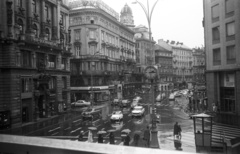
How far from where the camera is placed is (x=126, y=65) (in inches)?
236

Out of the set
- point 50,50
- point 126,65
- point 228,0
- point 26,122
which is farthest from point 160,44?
point 26,122

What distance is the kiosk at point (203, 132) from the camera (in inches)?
160

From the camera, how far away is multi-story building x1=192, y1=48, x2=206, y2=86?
449 cm

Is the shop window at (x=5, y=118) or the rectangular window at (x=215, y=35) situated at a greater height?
the rectangular window at (x=215, y=35)

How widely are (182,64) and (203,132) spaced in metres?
1.78

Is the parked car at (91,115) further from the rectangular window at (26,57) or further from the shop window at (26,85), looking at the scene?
the rectangular window at (26,57)

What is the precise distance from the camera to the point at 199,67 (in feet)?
15.1

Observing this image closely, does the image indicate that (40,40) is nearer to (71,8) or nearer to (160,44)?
(71,8)

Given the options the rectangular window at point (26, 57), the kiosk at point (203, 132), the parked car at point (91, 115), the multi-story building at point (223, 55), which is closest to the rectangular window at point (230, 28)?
→ the multi-story building at point (223, 55)

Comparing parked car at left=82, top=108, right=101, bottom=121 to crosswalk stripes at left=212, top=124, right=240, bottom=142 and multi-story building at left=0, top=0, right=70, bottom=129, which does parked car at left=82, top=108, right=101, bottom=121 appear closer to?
multi-story building at left=0, top=0, right=70, bottom=129

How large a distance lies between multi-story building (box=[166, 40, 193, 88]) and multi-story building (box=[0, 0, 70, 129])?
336 centimetres

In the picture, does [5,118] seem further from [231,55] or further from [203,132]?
[231,55]

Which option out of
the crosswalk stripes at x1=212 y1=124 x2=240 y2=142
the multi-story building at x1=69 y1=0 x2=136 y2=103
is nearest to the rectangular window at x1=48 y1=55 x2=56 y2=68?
the multi-story building at x1=69 y1=0 x2=136 y2=103

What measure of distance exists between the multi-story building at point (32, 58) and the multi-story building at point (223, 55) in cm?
427
